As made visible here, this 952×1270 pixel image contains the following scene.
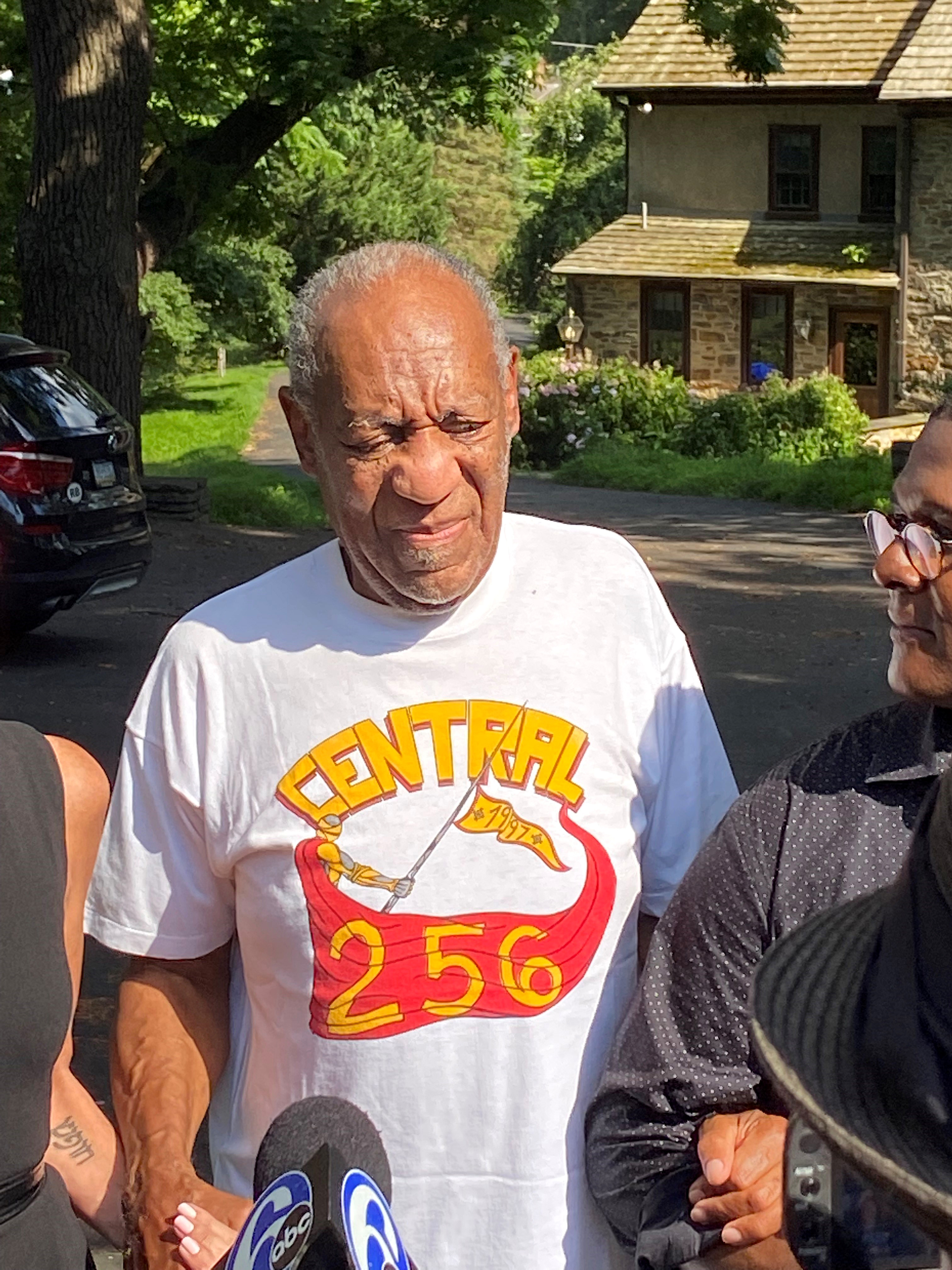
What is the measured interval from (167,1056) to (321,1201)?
108 centimetres

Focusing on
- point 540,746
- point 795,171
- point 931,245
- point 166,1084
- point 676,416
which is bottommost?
point 676,416

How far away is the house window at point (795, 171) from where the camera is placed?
32.3 meters

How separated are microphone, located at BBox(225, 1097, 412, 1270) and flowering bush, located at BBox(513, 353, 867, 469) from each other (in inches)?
1022

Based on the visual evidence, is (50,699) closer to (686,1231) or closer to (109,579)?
(109,579)

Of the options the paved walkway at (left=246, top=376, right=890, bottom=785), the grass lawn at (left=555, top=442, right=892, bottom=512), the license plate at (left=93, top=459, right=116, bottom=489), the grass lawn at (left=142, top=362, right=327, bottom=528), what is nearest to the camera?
the paved walkway at (left=246, top=376, right=890, bottom=785)

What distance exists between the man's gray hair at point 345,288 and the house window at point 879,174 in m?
30.6

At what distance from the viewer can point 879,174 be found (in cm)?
3194

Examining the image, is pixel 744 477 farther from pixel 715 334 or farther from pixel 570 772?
pixel 570 772

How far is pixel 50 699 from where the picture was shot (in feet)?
32.6

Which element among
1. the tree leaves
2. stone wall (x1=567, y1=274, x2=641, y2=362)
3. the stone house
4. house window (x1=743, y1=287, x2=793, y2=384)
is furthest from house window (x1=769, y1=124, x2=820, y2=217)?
the tree leaves

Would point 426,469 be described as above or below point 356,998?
above

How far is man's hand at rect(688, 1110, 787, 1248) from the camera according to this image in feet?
6.71

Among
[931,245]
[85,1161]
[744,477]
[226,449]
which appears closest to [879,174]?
[931,245]

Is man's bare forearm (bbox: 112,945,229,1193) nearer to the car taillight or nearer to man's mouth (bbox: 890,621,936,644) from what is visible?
man's mouth (bbox: 890,621,936,644)
